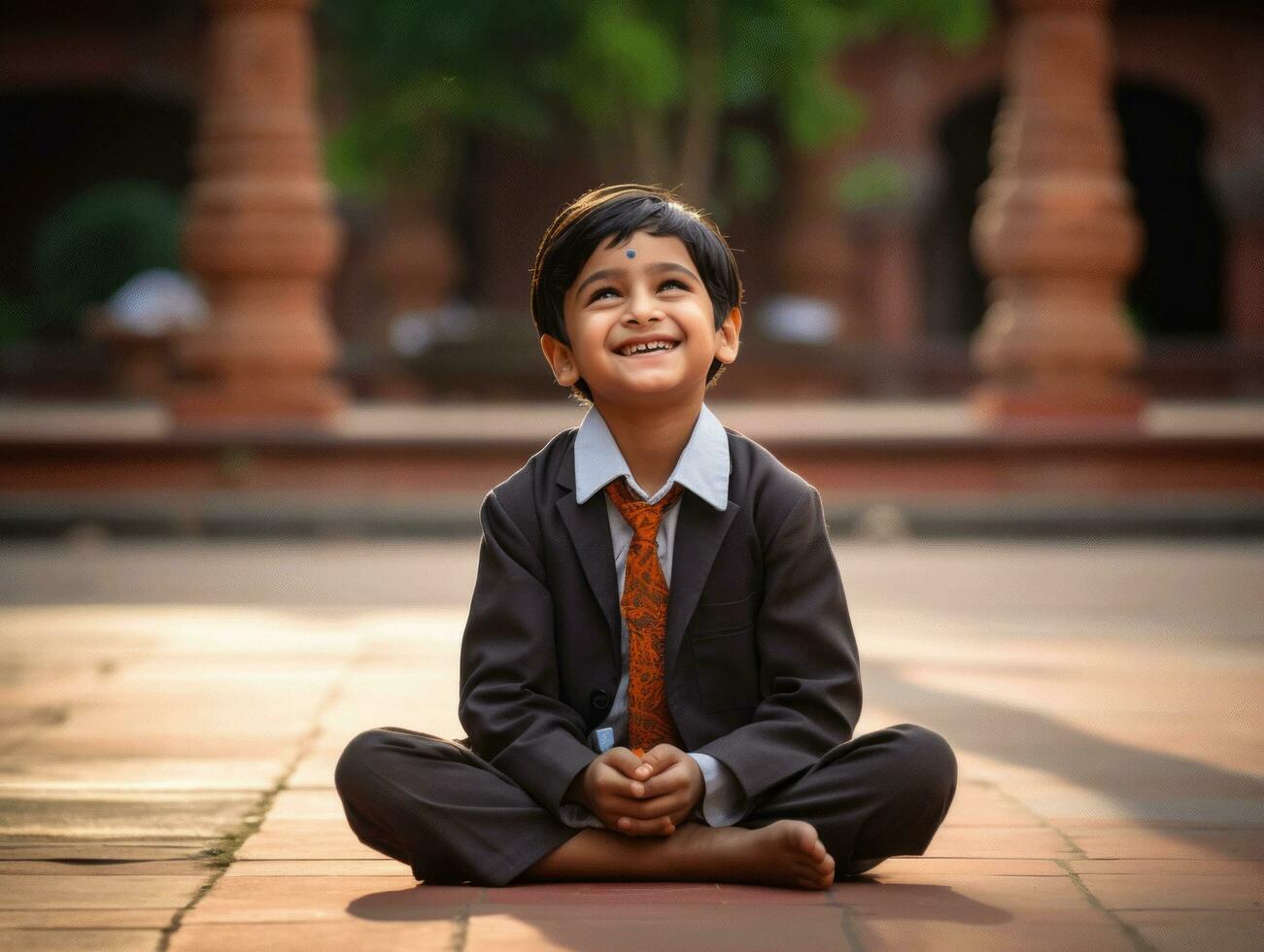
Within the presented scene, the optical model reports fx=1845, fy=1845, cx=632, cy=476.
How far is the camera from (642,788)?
93.6 inches

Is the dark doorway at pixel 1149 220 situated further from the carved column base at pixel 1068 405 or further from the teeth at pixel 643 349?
the teeth at pixel 643 349

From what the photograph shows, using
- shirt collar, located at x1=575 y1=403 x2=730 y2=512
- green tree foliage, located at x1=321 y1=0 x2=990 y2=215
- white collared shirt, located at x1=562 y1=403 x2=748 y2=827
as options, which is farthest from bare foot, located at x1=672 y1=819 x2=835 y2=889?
green tree foliage, located at x1=321 y1=0 x2=990 y2=215

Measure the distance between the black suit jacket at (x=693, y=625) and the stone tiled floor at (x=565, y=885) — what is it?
243 millimetres

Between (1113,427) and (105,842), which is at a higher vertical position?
(1113,427)

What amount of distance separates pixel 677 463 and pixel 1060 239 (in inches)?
255

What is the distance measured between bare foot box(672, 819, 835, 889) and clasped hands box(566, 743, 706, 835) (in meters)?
0.06

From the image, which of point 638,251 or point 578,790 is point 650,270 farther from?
point 578,790

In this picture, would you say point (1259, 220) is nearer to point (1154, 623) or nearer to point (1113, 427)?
point (1113, 427)

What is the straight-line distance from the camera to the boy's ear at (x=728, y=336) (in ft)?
8.91

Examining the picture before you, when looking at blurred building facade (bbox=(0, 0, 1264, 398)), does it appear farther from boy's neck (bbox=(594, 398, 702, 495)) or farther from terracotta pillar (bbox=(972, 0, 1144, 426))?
boy's neck (bbox=(594, 398, 702, 495))

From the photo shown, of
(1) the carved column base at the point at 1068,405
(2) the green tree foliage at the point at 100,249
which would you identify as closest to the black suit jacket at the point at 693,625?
(1) the carved column base at the point at 1068,405

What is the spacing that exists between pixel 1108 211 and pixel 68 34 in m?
13.2

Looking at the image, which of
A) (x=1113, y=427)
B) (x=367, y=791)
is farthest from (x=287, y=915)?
(x=1113, y=427)

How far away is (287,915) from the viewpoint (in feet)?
7.63
